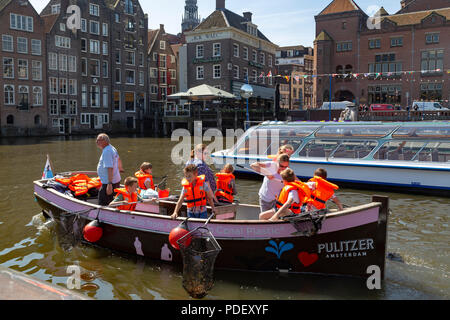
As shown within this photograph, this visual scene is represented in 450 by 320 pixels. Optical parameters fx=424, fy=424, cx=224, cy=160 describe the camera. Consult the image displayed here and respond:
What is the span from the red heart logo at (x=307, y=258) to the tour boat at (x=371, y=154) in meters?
8.85

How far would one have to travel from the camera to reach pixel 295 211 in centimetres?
745

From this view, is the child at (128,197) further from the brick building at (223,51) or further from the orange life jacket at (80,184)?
the brick building at (223,51)

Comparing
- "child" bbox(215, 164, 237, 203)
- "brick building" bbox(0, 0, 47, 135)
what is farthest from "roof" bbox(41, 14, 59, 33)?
"child" bbox(215, 164, 237, 203)

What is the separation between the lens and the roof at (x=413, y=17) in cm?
5147

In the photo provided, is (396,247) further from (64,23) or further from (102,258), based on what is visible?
(64,23)

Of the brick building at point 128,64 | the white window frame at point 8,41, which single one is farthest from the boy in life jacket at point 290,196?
the brick building at point 128,64

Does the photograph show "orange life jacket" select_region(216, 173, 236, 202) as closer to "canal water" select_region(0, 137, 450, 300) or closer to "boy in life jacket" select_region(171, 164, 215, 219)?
"boy in life jacket" select_region(171, 164, 215, 219)

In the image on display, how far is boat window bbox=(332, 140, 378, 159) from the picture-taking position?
52.4ft

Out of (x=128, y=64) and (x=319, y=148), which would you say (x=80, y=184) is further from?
(x=128, y=64)

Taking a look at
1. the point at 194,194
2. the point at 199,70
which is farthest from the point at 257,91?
the point at 194,194

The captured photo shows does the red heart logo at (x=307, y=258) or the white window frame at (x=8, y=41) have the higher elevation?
the white window frame at (x=8, y=41)
